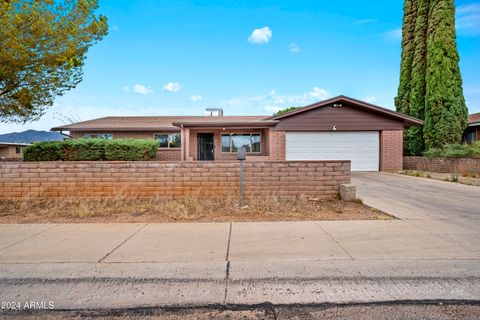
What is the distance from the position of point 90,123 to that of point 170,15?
10401 millimetres

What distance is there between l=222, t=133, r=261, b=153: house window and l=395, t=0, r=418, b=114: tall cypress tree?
13096 mm

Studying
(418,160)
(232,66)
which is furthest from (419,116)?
(232,66)

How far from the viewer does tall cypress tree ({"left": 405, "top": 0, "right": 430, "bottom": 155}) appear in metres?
19.8

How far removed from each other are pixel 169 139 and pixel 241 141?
5.51 m

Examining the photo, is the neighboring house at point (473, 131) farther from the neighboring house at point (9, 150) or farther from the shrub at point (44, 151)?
the neighboring house at point (9, 150)

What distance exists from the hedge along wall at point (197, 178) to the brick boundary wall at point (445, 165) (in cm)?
1034

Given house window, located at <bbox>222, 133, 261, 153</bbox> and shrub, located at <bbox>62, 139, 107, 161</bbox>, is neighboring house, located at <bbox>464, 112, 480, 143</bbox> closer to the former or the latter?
house window, located at <bbox>222, 133, 261, 153</bbox>

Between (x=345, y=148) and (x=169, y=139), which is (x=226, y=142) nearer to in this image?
(x=169, y=139)

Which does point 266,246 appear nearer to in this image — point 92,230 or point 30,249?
point 92,230

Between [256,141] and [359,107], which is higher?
[359,107]

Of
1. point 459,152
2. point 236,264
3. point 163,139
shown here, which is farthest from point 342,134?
point 236,264

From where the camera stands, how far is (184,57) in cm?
1989

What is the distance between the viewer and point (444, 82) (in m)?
18.0

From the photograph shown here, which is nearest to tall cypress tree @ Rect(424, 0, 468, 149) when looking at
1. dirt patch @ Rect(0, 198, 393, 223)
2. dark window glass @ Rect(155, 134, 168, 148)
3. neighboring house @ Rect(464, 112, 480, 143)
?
neighboring house @ Rect(464, 112, 480, 143)
